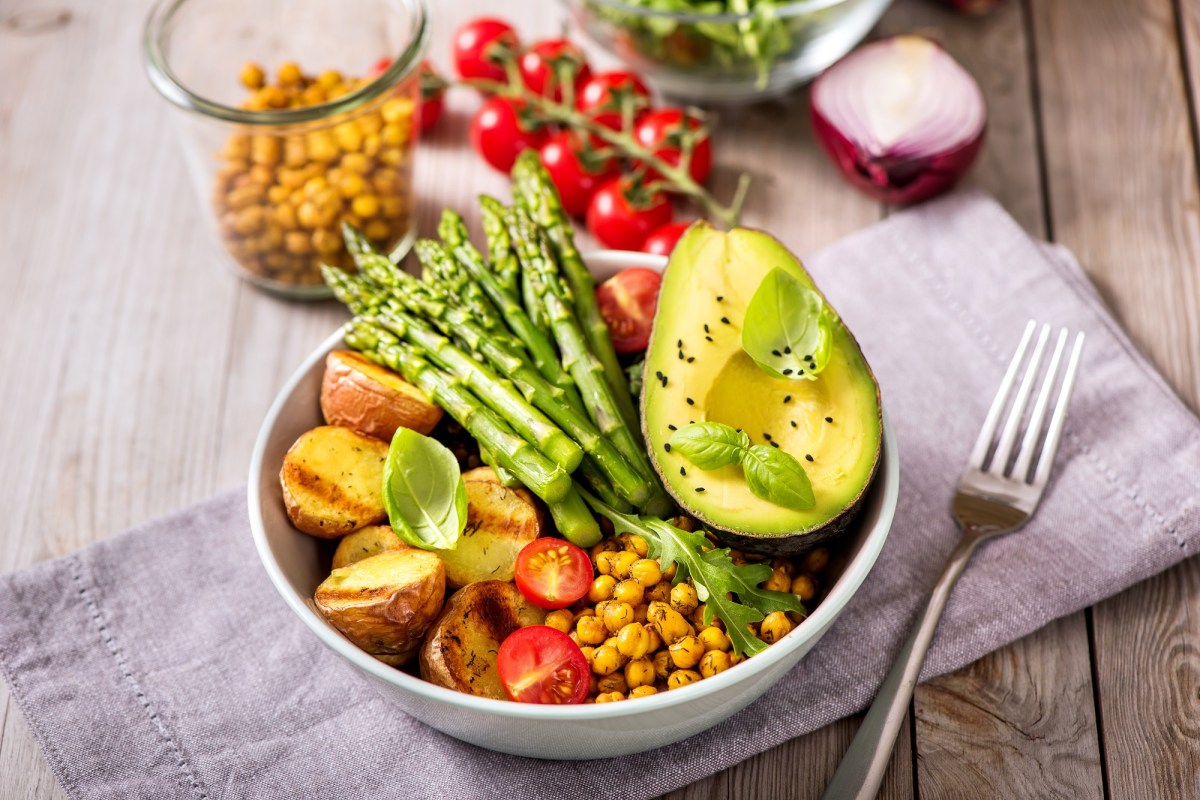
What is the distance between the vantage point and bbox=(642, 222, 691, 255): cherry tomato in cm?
241

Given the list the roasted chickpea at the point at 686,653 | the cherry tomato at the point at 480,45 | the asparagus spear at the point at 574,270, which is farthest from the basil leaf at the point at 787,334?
the cherry tomato at the point at 480,45

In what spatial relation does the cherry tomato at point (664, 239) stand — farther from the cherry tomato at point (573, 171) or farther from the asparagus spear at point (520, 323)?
the asparagus spear at point (520, 323)

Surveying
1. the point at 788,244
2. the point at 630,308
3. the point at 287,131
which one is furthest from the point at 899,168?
the point at 287,131

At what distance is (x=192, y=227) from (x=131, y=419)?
0.57 meters

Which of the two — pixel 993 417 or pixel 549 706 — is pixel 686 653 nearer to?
pixel 549 706

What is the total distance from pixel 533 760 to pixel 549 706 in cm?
30

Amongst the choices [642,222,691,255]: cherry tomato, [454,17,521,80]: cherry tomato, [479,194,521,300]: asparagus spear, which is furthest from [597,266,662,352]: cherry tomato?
[454,17,521,80]: cherry tomato

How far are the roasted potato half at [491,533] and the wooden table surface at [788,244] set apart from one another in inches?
18.7

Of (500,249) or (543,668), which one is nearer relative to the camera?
(543,668)

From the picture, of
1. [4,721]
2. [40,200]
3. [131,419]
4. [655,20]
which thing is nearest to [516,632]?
[4,721]

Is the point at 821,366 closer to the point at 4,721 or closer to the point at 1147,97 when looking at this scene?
the point at 4,721

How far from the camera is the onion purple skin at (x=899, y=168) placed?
2.49 metres

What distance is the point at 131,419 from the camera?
7.74 feet

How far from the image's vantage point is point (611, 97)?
2664 mm
